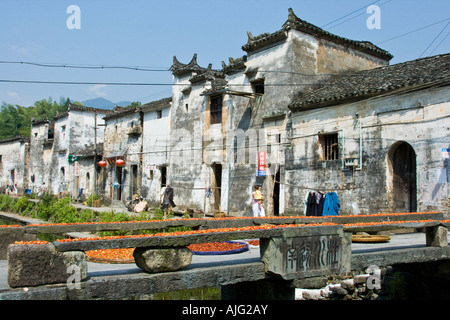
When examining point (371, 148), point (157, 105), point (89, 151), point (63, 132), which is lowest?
point (371, 148)

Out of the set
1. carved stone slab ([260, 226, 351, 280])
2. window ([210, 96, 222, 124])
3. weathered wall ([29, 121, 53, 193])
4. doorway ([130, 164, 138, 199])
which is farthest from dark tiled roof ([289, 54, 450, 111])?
weathered wall ([29, 121, 53, 193])

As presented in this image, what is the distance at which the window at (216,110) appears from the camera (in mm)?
22547

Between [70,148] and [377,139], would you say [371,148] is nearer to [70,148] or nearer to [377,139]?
[377,139]

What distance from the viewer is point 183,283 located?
16.5ft

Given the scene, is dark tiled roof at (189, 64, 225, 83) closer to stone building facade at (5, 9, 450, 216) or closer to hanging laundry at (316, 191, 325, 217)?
stone building facade at (5, 9, 450, 216)

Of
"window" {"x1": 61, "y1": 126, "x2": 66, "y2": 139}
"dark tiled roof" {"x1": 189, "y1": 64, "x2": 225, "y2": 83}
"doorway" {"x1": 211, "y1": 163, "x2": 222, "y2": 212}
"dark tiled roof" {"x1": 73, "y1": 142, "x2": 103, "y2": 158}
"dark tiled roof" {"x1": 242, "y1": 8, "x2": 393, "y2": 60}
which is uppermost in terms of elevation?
"dark tiled roof" {"x1": 242, "y1": 8, "x2": 393, "y2": 60}

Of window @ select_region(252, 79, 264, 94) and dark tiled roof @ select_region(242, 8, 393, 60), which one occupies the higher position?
dark tiled roof @ select_region(242, 8, 393, 60)

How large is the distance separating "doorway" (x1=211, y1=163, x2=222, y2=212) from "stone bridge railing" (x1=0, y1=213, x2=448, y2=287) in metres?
15.0

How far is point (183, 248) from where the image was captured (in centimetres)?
517

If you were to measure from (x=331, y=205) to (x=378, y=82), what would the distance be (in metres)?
4.93

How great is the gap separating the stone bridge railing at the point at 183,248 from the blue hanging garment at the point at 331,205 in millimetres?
6943

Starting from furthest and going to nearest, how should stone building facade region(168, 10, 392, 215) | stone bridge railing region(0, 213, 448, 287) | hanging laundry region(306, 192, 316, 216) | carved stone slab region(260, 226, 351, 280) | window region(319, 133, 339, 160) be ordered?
stone building facade region(168, 10, 392, 215)
window region(319, 133, 339, 160)
hanging laundry region(306, 192, 316, 216)
carved stone slab region(260, 226, 351, 280)
stone bridge railing region(0, 213, 448, 287)

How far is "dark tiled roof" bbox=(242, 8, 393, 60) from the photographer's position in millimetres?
18484

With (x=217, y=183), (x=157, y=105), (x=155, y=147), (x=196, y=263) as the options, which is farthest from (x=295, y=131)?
(x=196, y=263)
